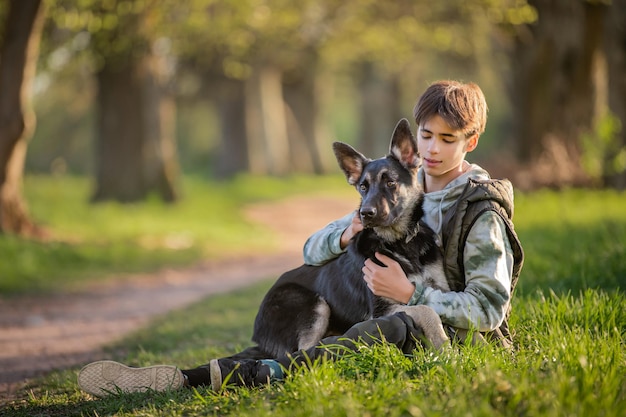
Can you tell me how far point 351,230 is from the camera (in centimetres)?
482

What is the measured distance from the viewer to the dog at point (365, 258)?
4605mm

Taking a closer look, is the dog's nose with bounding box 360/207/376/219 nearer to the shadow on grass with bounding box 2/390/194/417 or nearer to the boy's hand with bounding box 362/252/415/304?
the boy's hand with bounding box 362/252/415/304

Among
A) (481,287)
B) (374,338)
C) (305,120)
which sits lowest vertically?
(374,338)

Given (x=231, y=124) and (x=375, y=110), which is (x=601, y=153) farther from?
(x=375, y=110)

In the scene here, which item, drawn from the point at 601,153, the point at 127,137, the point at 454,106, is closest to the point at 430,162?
the point at 454,106

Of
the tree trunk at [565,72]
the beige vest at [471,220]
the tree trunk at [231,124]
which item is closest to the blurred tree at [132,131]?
the tree trunk at [565,72]

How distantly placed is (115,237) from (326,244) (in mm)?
9785

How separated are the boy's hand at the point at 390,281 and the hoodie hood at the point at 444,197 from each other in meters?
0.44

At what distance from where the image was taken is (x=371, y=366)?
422cm

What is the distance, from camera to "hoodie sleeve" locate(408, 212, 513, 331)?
434 cm

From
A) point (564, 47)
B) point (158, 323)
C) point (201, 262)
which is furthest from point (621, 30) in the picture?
point (158, 323)

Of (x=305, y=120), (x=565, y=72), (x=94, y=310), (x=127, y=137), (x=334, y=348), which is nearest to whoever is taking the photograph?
(x=334, y=348)

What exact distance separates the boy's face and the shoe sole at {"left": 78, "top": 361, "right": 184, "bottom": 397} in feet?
6.96

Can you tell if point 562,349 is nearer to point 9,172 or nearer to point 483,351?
point 483,351
